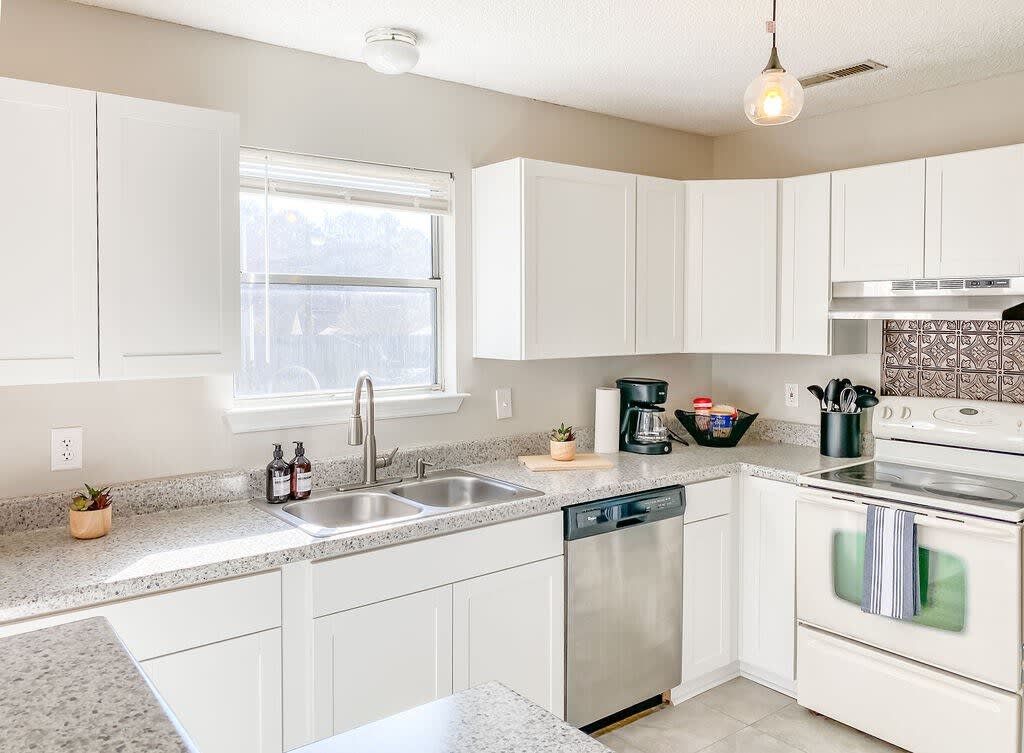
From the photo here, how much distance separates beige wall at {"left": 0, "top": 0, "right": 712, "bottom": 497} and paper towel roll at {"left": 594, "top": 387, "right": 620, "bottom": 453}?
149 mm

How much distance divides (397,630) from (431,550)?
24 centimetres

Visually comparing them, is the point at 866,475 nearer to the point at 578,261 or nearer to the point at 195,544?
the point at 578,261

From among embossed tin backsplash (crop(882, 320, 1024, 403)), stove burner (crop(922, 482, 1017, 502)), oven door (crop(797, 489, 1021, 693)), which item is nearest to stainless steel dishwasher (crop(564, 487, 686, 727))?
oven door (crop(797, 489, 1021, 693))

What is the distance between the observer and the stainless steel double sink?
2.51 m

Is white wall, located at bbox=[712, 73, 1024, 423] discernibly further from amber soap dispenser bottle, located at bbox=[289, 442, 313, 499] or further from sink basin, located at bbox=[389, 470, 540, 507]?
amber soap dispenser bottle, located at bbox=[289, 442, 313, 499]

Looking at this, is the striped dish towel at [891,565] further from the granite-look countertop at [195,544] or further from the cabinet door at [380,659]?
the cabinet door at [380,659]

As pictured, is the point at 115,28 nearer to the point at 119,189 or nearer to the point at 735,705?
the point at 119,189

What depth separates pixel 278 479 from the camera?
8.23 feet

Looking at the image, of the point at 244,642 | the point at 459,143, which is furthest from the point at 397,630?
the point at 459,143

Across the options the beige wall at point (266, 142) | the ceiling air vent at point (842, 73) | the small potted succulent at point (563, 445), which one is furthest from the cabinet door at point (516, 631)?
the ceiling air vent at point (842, 73)

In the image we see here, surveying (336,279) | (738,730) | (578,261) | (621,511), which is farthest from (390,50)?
(738,730)

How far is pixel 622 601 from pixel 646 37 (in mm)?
1937

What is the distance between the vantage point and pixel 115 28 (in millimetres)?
2328

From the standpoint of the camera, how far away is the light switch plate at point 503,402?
10.7ft
